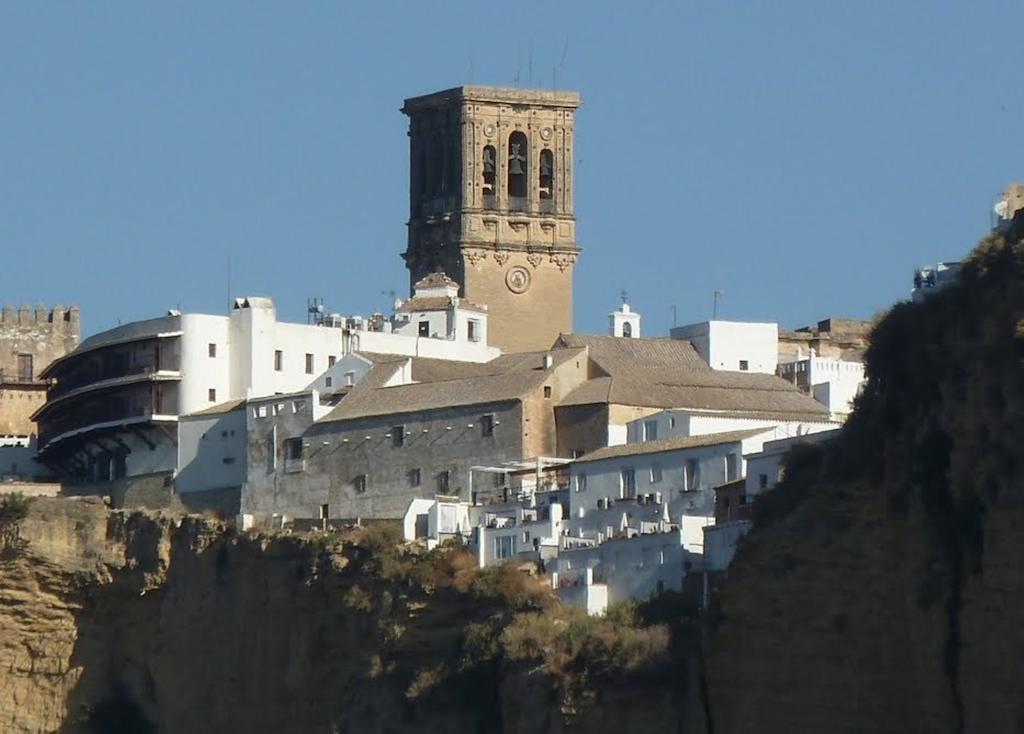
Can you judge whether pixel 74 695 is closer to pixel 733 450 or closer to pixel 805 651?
pixel 733 450

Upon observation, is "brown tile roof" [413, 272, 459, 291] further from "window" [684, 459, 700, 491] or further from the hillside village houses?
"window" [684, 459, 700, 491]

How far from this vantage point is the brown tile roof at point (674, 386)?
88.8 m

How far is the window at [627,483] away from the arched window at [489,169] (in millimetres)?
23745

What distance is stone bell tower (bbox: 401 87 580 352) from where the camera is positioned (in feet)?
344

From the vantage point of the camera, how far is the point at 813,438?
78750 mm

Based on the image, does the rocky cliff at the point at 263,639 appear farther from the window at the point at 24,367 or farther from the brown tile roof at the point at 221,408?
the window at the point at 24,367

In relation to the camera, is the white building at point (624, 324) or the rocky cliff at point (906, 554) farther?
the white building at point (624, 324)

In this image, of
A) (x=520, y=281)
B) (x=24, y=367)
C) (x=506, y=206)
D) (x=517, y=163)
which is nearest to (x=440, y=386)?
(x=520, y=281)

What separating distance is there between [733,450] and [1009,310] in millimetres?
16883

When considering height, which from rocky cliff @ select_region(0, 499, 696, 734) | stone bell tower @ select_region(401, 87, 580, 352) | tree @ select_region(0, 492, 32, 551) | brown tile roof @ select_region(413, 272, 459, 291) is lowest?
rocky cliff @ select_region(0, 499, 696, 734)

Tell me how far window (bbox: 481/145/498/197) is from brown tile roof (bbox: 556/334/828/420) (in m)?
12.4

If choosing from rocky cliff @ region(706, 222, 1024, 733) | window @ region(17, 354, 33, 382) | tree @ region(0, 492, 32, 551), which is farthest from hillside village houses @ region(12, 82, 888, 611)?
window @ region(17, 354, 33, 382)

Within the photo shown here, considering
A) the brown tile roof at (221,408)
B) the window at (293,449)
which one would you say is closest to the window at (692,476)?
the window at (293,449)

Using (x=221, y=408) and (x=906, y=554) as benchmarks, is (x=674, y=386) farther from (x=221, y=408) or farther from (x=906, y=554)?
(x=906, y=554)
